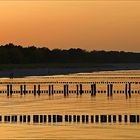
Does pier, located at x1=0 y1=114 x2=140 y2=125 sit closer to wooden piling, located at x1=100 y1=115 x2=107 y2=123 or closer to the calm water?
wooden piling, located at x1=100 y1=115 x2=107 y2=123

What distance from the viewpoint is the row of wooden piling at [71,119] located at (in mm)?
47406

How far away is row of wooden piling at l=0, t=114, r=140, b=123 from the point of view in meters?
47.4

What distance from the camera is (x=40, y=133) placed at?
4081 centimetres

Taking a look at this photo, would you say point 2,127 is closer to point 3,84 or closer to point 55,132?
point 55,132

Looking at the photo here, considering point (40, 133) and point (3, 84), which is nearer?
point (40, 133)

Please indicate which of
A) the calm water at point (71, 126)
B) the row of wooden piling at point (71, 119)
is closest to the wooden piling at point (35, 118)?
the row of wooden piling at point (71, 119)

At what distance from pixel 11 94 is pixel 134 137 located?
44.6 meters

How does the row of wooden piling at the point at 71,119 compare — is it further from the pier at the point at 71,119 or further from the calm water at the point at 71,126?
the calm water at the point at 71,126

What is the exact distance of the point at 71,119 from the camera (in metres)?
48.4

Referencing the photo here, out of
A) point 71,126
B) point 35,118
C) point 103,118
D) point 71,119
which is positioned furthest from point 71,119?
point 71,126

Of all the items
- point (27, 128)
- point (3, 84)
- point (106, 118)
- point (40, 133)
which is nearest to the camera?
point (40, 133)

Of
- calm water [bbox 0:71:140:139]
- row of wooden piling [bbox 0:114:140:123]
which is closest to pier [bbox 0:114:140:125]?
row of wooden piling [bbox 0:114:140:123]

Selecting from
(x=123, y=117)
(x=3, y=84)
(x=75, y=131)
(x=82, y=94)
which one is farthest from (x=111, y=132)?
(x=3, y=84)

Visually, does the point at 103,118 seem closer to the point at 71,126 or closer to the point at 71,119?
the point at 71,119
